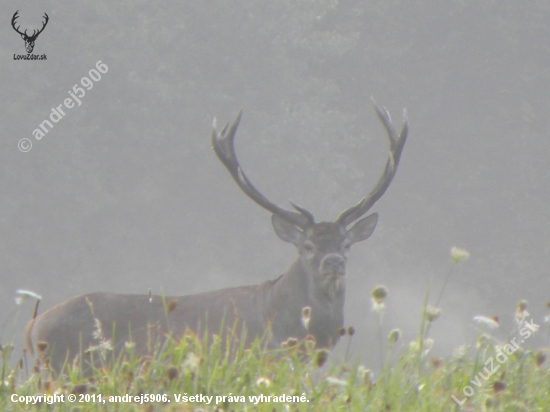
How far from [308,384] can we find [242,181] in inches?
166

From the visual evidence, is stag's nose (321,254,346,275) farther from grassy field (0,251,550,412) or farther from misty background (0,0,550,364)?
misty background (0,0,550,364)

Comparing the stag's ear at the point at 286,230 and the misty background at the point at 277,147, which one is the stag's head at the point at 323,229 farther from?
the misty background at the point at 277,147

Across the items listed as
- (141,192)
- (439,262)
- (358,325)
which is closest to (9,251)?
(141,192)

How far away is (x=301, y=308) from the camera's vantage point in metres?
6.82

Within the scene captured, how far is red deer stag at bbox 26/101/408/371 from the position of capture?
262 inches

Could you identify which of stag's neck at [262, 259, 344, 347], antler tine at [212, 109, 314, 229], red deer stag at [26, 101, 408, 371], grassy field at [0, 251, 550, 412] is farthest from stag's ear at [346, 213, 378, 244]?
grassy field at [0, 251, 550, 412]

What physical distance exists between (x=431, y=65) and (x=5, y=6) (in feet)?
113

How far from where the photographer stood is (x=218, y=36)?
7844 cm

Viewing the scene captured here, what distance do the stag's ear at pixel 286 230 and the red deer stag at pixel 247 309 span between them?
0.10m

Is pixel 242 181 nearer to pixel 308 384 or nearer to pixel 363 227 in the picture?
pixel 363 227

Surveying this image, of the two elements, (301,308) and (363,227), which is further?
(363,227)

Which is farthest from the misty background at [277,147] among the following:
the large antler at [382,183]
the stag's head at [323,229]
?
the stag's head at [323,229]

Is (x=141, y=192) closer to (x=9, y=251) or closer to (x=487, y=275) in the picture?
(x=9, y=251)

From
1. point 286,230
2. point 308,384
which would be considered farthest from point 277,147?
point 308,384
